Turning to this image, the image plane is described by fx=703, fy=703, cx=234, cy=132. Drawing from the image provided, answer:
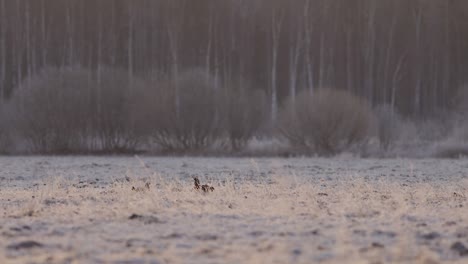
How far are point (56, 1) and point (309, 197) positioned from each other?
113ft

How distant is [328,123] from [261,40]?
17186 millimetres

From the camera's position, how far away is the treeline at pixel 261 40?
3991 cm

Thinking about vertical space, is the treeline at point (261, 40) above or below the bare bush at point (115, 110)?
above

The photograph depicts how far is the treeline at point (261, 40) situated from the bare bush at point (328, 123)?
959 centimetres

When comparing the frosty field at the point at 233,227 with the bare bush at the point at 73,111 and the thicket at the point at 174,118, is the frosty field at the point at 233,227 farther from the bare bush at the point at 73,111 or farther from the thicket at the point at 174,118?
the bare bush at the point at 73,111

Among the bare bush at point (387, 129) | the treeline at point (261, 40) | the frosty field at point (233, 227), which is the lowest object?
the bare bush at point (387, 129)

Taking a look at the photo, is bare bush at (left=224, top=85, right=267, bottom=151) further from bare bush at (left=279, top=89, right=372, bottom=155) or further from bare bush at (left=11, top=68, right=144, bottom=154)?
bare bush at (left=11, top=68, right=144, bottom=154)

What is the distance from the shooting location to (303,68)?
43.1 meters

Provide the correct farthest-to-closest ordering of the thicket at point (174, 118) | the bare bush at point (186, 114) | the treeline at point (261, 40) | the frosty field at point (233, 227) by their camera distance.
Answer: the treeline at point (261, 40) → the bare bush at point (186, 114) → the thicket at point (174, 118) → the frosty field at point (233, 227)

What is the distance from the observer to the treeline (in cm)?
3991

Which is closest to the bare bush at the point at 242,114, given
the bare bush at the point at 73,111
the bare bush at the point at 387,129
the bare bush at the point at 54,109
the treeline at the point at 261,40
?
the bare bush at the point at 73,111

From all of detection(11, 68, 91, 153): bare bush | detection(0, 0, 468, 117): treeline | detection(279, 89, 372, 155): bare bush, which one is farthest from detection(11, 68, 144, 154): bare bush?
detection(279, 89, 372, 155): bare bush

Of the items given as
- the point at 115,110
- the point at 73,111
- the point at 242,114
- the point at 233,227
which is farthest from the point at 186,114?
the point at 233,227

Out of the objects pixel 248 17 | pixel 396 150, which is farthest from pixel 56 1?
pixel 396 150
